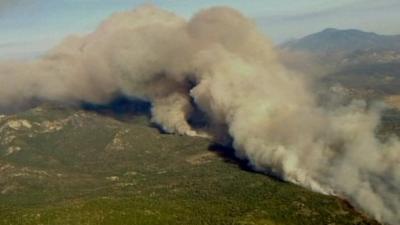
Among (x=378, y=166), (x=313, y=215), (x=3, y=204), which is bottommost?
(x=3, y=204)

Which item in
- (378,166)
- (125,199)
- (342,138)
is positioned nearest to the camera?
(125,199)

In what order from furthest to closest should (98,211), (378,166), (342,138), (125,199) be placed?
(342,138)
(378,166)
(125,199)
(98,211)

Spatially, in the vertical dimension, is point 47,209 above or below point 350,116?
below

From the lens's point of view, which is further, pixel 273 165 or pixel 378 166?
pixel 273 165

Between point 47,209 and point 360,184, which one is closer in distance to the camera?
point 47,209

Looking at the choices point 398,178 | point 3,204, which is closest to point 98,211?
point 3,204

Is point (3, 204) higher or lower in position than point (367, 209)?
lower

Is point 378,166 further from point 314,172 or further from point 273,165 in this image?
point 273,165

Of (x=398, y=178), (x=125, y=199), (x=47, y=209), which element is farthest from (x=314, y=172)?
(x=47, y=209)

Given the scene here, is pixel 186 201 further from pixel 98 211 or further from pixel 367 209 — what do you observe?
pixel 367 209
